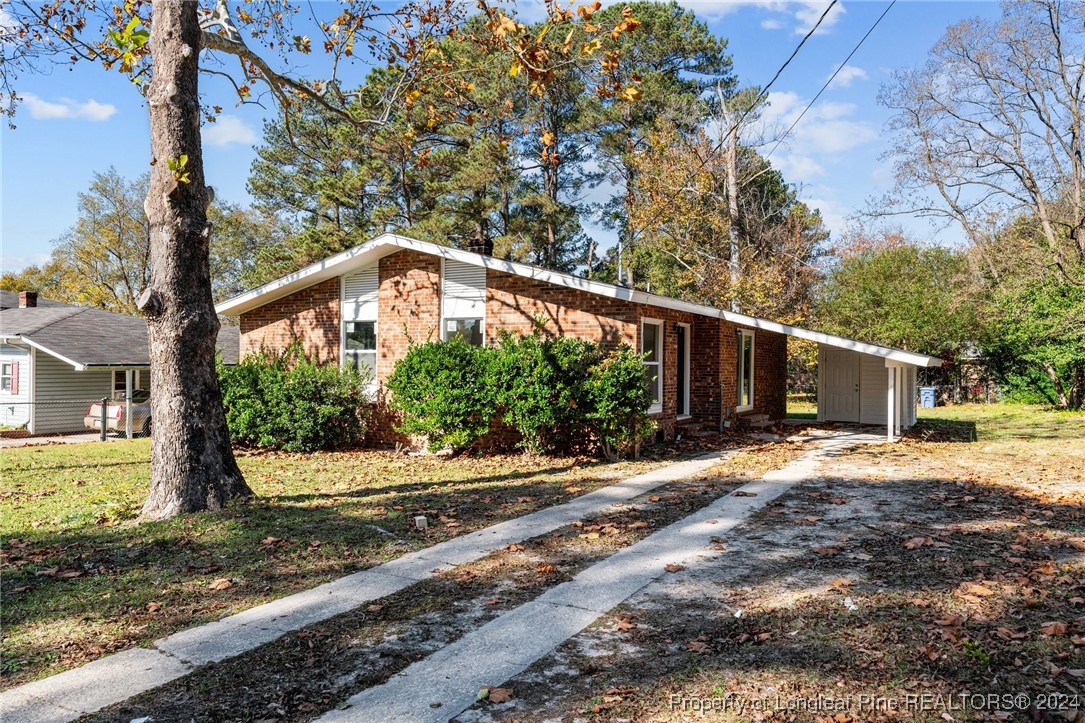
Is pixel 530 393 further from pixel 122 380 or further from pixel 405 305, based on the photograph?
pixel 122 380

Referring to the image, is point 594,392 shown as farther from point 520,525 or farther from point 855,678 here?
point 855,678

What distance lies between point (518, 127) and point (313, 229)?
9900 mm

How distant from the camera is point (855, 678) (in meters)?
3.49

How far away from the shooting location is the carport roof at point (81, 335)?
20828mm

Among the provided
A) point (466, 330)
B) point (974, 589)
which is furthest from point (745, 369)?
point (974, 589)

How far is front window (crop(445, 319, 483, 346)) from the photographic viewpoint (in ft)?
43.9

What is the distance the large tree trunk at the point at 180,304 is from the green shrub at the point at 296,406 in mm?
5396

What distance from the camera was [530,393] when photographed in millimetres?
11023

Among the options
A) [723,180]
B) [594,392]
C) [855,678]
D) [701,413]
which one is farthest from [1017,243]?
[855,678]

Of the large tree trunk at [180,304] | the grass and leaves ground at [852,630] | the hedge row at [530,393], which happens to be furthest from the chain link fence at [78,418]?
the grass and leaves ground at [852,630]

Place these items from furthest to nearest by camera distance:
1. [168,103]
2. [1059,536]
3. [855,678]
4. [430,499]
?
1. [430,499]
2. [168,103]
3. [1059,536]
4. [855,678]

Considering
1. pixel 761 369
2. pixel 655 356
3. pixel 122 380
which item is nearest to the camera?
pixel 655 356

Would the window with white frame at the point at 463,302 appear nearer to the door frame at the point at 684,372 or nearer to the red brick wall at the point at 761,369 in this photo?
the door frame at the point at 684,372

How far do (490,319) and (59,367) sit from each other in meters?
17.8
